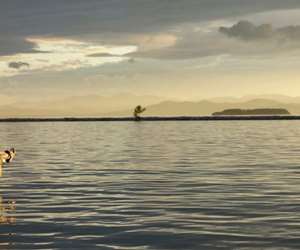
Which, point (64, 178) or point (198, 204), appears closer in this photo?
point (198, 204)

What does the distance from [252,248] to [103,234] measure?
5071 millimetres

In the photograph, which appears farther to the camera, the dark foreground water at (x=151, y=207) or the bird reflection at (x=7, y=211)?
the bird reflection at (x=7, y=211)

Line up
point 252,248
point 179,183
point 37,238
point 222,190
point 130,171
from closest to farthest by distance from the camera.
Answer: point 252,248 → point 37,238 → point 222,190 → point 179,183 → point 130,171

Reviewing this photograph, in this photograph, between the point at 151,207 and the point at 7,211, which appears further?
the point at 151,207

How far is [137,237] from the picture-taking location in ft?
66.2

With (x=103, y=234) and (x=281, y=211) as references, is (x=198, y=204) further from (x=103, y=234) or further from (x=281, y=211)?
(x=103, y=234)

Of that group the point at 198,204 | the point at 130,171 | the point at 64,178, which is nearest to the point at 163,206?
the point at 198,204

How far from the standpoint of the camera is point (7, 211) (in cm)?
2612

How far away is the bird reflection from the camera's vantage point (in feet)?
77.2

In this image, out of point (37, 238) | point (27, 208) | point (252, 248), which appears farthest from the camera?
point (27, 208)

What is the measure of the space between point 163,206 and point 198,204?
156 cm

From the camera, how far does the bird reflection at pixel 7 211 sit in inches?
926

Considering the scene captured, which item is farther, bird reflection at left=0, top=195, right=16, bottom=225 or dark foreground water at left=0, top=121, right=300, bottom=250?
bird reflection at left=0, top=195, right=16, bottom=225

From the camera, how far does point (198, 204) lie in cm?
2736
